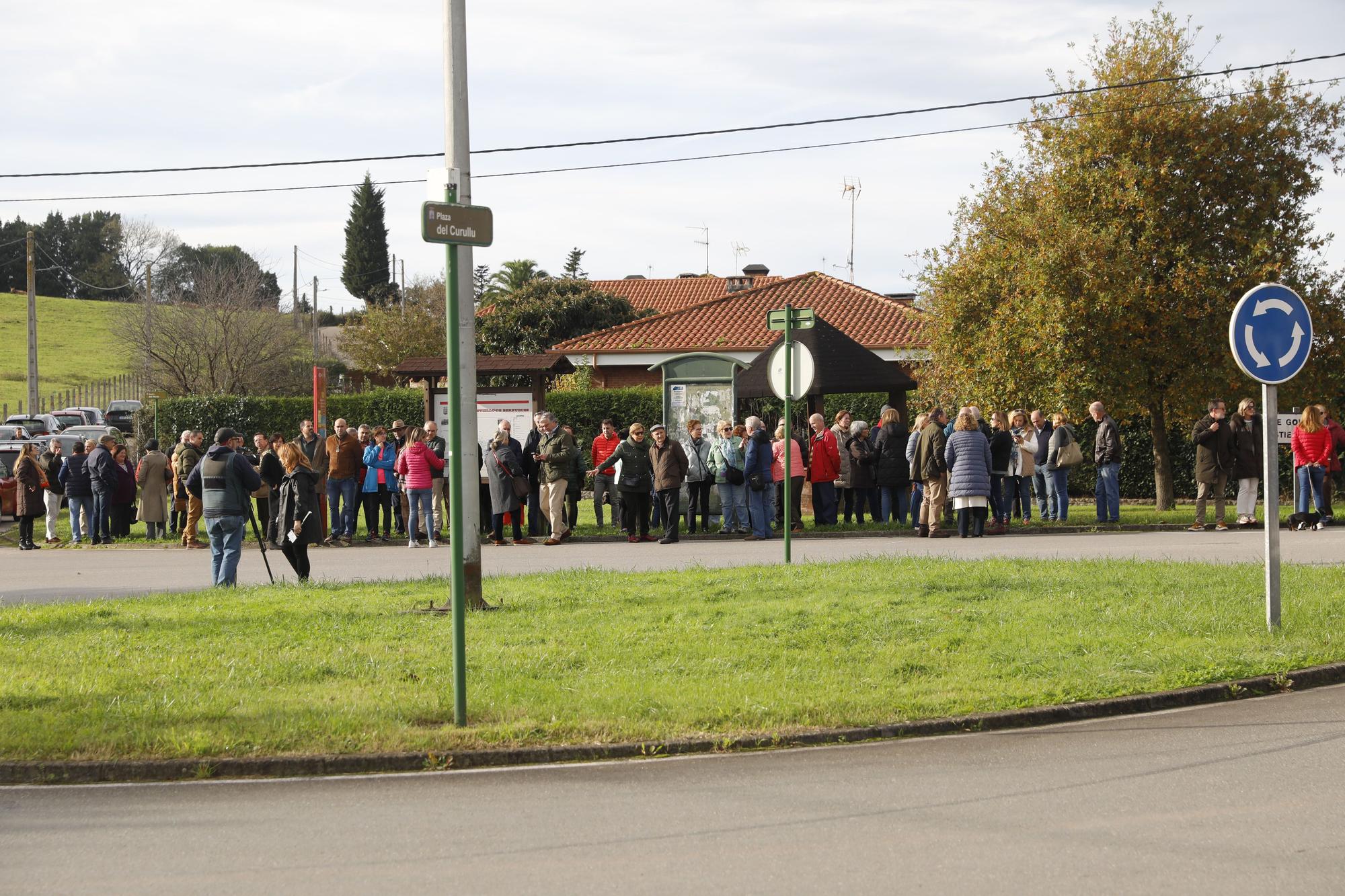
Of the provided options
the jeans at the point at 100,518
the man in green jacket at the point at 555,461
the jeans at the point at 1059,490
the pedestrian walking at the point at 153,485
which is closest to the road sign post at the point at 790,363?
Answer: the man in green jacket at the point at 555,461

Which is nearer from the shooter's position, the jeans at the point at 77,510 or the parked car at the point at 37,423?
the jeans at the point at 77,510

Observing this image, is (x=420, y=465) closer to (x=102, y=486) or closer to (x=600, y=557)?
(x=600, y=557)

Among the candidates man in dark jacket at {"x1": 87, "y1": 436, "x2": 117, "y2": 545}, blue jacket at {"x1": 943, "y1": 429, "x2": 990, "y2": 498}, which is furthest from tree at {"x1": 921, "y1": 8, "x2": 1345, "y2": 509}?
man in dark jacket at {"x1": 87, "y1": 436, "x2": 117, "y2": 545}

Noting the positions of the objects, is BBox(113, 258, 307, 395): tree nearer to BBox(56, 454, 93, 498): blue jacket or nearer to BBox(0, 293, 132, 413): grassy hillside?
BBox(0, 293, 132, 413): grassy hillside

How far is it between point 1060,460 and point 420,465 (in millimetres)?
9776

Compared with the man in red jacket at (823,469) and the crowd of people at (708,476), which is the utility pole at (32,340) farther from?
the man in red jacket at (823,469)

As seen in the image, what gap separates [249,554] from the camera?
20.4 metres

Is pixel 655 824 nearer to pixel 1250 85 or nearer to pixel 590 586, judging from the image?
pixel 590 586

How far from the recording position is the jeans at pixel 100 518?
22.9 meters

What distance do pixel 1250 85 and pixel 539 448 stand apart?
1549cm

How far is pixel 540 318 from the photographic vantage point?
54.4m

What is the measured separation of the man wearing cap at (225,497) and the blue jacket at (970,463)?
30.9 feet

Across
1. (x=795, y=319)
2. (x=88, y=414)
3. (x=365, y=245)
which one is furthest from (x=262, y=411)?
(x=365, y=245)

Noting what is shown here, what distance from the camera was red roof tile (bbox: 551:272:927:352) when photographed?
48.2m
